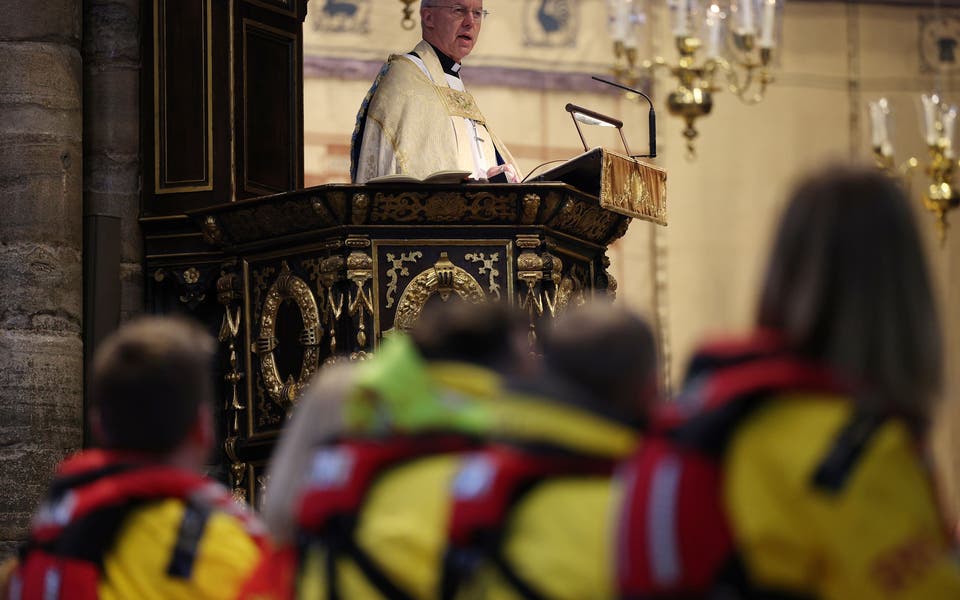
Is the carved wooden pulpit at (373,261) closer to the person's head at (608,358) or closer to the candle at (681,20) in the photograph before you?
the candle at (681,20)

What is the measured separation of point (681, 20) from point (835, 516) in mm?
9872

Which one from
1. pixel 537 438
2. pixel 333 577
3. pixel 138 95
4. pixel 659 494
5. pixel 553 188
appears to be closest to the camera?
pixel 659 494

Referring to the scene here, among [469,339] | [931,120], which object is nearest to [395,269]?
[469,339]

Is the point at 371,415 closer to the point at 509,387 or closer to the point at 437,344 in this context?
the point at 437,344

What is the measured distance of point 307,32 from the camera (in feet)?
51.5

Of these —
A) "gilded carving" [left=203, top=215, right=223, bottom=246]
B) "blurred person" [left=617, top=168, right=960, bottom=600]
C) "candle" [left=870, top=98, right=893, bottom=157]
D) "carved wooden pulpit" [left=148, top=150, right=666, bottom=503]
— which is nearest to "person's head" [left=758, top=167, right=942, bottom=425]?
"blurred person" [left=617, top=168, right=960, bottom=600]

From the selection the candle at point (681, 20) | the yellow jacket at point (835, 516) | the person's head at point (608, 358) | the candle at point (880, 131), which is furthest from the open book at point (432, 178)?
the candle at point (880, 131)

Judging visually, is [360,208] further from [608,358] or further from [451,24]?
[608,358]

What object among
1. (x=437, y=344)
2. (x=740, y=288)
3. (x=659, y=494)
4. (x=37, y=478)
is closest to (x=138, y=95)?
(x=37, y=478)

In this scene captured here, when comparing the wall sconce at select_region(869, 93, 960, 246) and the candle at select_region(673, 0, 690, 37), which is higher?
the candle at select_region(673, 0, 690, 37)

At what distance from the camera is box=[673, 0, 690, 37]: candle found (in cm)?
1184

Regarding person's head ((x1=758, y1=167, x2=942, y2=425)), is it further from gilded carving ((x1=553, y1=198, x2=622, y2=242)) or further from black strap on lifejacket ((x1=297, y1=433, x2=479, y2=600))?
gilded carving ((x1=553, y1=198, x2=622, y2=242))

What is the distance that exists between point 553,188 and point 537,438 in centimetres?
464

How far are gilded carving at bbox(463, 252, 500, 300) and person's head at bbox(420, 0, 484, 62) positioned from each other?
4.91 ft
